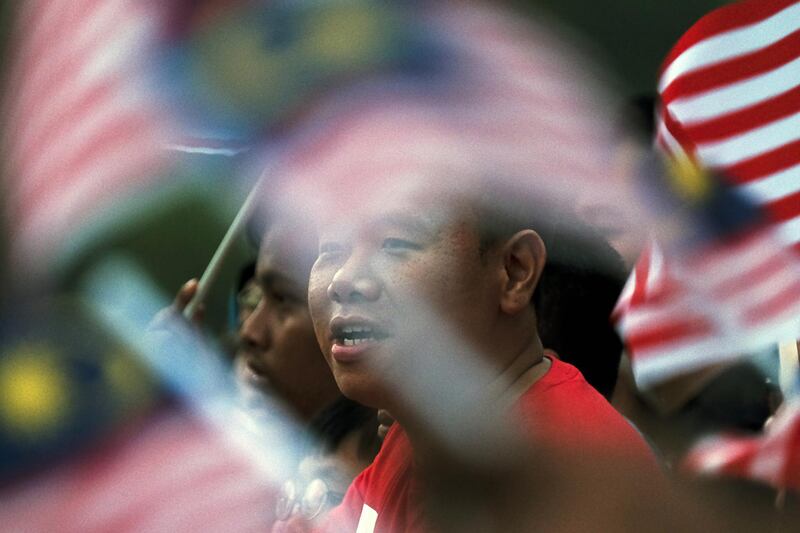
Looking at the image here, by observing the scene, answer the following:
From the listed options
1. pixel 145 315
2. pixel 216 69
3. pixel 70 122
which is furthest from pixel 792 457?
pixel 145 315

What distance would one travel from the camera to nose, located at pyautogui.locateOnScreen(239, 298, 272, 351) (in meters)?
2.98

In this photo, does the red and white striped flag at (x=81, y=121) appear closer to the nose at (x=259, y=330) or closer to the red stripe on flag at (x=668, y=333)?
the nose at (x=259, y=330)

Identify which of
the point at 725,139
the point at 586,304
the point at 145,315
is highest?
Answer: the point at 725,139

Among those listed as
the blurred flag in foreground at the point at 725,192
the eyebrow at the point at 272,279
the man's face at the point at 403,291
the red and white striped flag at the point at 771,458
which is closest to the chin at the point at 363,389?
the man's face at the point at 403,291

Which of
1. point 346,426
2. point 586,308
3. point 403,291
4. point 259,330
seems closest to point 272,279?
point 259,330

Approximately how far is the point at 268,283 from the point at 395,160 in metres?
1.21

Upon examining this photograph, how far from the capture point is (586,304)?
2594 mm

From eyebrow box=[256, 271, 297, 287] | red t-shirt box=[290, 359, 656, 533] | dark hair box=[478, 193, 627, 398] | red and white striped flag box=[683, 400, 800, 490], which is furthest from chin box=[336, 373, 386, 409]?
eyebrow box=[256, 271, 297, 287]

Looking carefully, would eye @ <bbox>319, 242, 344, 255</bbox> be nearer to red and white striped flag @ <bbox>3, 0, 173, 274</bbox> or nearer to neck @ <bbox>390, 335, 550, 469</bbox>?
neck @ <bbox>390, 335, 550, 469</bbox>

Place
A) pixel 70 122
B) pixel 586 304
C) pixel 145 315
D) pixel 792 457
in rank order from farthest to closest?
pixel 145 315 → pixel 70 122 → pixel 586 304 → pixel 792 457

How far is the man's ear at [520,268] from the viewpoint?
69.8 inches

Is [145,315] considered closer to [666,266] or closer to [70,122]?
[70,122]

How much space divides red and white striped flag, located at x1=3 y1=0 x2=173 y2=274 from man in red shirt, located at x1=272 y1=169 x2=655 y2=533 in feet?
3.80

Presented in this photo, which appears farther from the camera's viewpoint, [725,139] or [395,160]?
[725,139]
